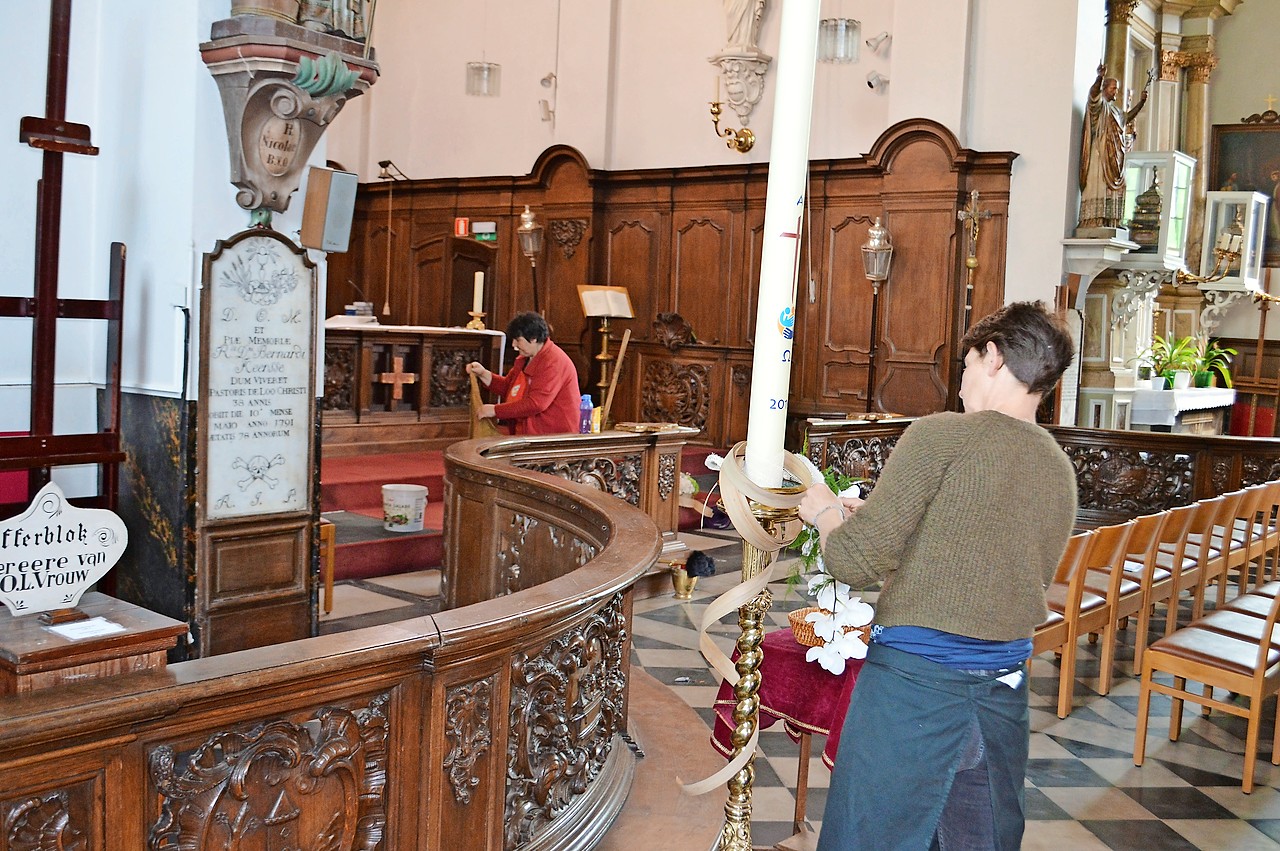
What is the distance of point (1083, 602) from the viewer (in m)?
5.31

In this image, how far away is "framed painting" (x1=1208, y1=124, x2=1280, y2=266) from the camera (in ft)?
45.8

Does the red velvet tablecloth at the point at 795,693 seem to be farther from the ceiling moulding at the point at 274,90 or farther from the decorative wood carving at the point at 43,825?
the ceiling moulding at the point at 274,90

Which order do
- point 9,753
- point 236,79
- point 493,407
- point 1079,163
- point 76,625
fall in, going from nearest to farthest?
point 9,753 → point 76,625 → point 236,79 → point 493,407 → point 1079,163

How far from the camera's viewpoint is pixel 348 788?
2.12 meters

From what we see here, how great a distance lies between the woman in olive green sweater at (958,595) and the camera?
2143 millimetres

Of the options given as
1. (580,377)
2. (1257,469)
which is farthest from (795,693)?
(580,377)

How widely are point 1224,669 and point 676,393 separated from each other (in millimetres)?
7735

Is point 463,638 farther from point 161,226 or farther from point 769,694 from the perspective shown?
point 161,226

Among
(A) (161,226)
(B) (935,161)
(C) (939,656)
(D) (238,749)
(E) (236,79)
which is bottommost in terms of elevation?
(D) (238,749)

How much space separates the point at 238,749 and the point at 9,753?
380mm

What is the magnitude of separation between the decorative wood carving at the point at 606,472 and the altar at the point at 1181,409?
21.5ft

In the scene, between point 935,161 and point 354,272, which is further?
point 354,272

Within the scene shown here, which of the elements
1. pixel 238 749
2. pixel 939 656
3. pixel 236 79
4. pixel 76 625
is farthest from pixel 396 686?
pixel 236 79

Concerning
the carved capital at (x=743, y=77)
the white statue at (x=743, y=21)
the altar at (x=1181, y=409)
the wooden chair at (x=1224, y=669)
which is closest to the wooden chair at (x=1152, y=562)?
the wooden chair at (x=1224, y=669)
